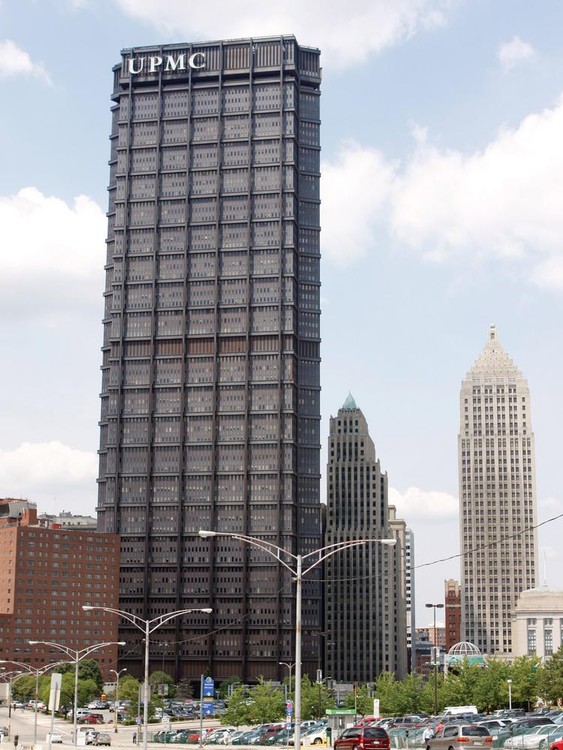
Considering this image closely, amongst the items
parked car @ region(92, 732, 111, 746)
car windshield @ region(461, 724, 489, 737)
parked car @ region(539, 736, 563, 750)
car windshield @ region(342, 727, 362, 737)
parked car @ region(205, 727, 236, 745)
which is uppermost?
car windshield @ region(461, 724, 489, 737)

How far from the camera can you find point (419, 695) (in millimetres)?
138250

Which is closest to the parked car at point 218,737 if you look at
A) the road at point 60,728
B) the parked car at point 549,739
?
the road at point 60,728

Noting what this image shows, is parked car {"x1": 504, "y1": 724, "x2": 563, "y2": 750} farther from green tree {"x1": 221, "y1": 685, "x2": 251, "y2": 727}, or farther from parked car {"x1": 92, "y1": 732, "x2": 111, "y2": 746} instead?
green tree {"x1": 221, "y1": 685, "x2": 251, "y2": 727}

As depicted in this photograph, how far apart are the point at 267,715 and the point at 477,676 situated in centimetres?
2606

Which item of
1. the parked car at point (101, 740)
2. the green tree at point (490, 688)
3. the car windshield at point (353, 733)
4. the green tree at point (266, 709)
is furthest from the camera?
the green tree at point (266, 709)

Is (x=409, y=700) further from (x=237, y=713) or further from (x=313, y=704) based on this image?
(x=237, y=713)

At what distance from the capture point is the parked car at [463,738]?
60656mm

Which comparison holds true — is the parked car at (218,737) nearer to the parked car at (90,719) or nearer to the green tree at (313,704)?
the green tree at (313,704)

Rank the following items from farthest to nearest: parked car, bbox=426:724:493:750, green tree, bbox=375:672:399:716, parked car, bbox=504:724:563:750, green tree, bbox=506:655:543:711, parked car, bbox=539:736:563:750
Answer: green tree, bbox=506:655:543:711, green tree, bbox=375:672:399:716, parked car, bbox=504:724:563:750, parked car, bbox=539:736:563:750, parked car, bbox=426:724:493:750

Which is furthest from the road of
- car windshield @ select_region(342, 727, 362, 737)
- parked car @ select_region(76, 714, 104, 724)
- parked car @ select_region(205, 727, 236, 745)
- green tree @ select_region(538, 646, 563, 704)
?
car windshield @ select_region(342, 727, 362, 737)

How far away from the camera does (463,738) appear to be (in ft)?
199

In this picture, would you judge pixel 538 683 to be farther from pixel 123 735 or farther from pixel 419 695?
pixel 123 735

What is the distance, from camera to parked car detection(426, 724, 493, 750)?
6066 cm

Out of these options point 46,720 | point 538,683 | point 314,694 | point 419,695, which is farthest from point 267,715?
point 46,720
